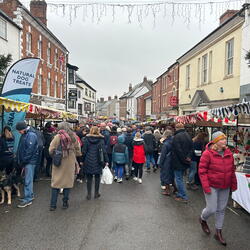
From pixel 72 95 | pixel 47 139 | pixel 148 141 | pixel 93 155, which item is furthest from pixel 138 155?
pixel 72 95

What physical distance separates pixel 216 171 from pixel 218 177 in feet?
0.32

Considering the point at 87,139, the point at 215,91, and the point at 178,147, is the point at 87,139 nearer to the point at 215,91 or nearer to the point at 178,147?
the point at 178,147

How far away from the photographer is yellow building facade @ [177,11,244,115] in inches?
507

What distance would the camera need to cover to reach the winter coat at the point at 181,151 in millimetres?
Result: 5500

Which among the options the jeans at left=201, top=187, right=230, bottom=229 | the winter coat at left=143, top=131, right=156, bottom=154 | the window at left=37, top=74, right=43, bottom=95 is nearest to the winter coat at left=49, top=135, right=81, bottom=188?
the jeans at left=201, top=187, right=230, bottom=229

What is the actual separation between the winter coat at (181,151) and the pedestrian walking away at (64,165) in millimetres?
2430

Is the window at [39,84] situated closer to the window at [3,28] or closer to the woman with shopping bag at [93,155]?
the window at [3,28]

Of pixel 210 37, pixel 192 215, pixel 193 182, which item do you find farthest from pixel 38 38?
pixel 192 215

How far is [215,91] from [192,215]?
12379 mm

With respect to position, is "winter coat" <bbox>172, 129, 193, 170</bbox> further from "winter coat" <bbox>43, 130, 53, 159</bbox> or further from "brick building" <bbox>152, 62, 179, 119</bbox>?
"brick building" <bbox>152, 62, 179, 119</bbox>

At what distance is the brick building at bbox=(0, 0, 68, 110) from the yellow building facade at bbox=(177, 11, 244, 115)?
1334cm

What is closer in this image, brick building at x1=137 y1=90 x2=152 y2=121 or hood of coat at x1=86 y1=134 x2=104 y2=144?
hood of coat at x1=86 y1=134 x2=104 y2=144

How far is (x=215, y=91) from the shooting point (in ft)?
50.8

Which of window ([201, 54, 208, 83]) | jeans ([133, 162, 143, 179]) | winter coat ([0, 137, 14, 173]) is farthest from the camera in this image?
window ([201, 54, 208, 83])
